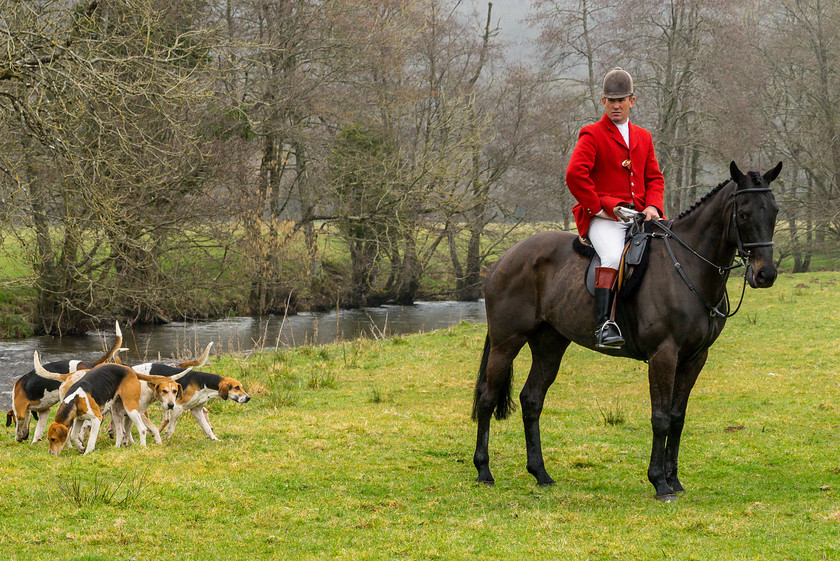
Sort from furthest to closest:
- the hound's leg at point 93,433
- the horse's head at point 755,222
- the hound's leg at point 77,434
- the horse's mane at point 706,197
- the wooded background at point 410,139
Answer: the wooded background at point 410,139, the hound's leg at point 77,434, the hound's leg at point 93,433, the horse's mane at point 706,197, the horse's head at point 755,222

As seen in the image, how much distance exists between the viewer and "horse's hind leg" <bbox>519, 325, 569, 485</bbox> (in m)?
7.05

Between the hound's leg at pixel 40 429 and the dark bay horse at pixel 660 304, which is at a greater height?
the dark bay horse at pixel 660 304

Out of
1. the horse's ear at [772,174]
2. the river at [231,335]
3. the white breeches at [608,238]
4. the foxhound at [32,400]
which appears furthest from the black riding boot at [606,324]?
the river at [231,335]

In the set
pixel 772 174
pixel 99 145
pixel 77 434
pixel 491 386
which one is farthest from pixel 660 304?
pixel 99 145

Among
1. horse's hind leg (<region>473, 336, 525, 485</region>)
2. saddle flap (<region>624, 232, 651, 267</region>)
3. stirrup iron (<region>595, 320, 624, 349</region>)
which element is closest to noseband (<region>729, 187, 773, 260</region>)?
saddle flap (<region>624, 232, 651, 267</region>)

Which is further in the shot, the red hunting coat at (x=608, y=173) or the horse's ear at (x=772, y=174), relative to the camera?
the red hunting coat at (x=608, y=173)

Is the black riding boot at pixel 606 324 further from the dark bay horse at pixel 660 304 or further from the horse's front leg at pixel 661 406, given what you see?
the horse's front leg at pixel 661 406

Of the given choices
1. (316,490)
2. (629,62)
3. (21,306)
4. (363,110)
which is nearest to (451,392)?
(316,490)

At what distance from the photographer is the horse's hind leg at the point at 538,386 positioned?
7051 mm

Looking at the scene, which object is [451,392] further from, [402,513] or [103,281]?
[103,281]

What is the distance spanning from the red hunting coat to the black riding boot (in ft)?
2.17

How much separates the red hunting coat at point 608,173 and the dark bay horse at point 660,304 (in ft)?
1.32

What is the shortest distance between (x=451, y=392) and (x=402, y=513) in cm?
599

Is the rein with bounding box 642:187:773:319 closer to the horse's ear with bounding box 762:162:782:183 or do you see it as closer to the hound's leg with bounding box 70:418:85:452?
the horse's ear with bounding box 762:162:782:183
